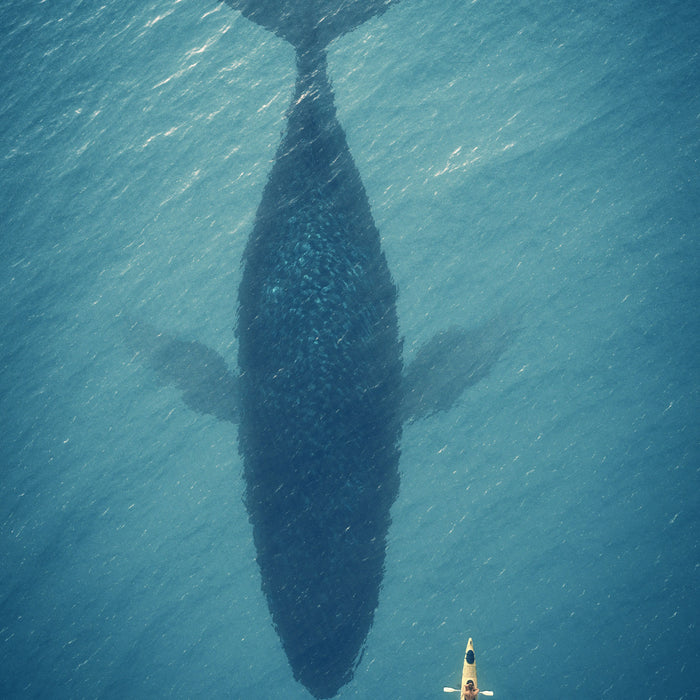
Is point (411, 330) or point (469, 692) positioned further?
point (411, 330)

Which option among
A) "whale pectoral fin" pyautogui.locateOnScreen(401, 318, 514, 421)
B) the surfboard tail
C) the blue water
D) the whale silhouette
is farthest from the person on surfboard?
the surfboard tail

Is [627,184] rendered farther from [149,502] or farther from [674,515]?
[149,502]

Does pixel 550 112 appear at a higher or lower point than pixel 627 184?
higher

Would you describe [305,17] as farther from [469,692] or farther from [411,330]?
[469,692]

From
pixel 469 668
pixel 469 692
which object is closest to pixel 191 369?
pixel 469 668

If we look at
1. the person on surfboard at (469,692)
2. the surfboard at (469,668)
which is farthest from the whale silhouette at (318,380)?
the person on surfboard at (469,692)

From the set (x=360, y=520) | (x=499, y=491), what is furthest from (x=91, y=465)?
(x=499, y=491)
